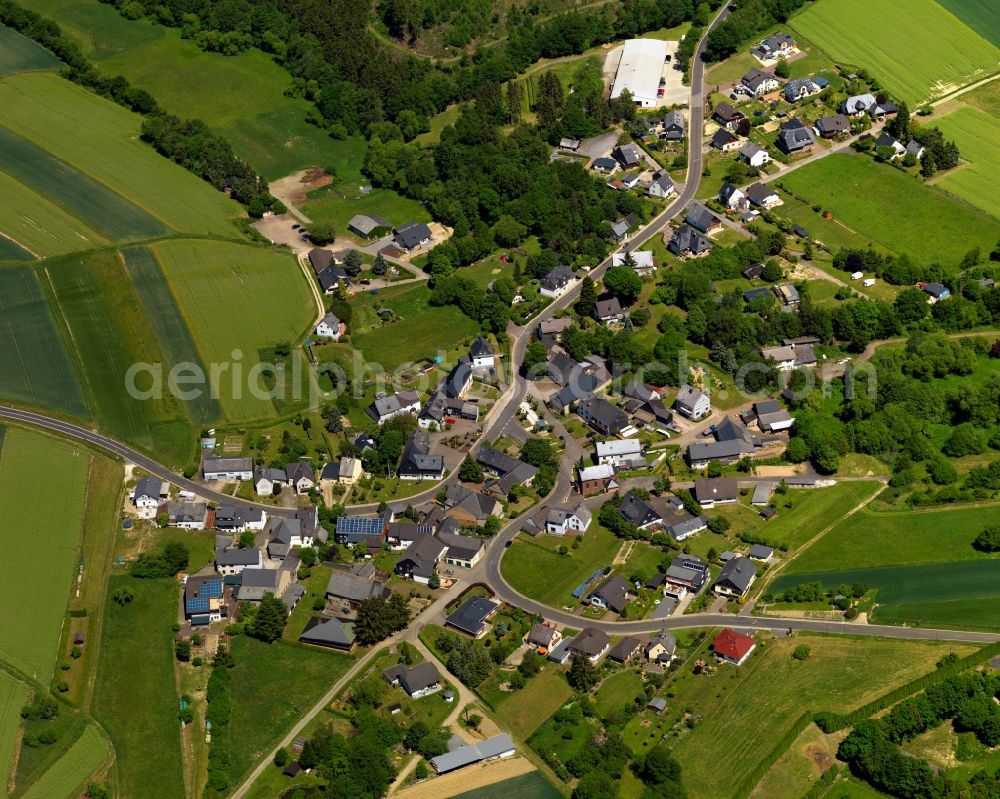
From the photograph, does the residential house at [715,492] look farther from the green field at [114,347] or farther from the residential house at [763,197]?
the green field at [114,347]

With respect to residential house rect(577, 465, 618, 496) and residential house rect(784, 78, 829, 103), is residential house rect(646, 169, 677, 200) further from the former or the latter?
residential house rect(577, 465, 618, 496)

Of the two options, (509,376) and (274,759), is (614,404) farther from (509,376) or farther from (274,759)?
(274,759)

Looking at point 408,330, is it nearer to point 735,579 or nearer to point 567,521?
point 567,521

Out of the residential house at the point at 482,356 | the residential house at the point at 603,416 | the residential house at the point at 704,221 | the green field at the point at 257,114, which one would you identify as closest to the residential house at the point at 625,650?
the residential house at the point at 603,416

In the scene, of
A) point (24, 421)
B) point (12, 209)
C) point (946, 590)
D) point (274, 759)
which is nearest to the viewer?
point (274, 759)

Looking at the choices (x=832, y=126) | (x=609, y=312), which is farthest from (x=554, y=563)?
(x=832, y=126)

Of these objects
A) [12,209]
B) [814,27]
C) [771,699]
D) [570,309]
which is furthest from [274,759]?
[814,27]

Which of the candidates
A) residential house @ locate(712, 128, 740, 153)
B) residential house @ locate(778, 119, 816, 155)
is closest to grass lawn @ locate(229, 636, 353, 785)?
residential house @ locate(712, 128, 740, 153)
